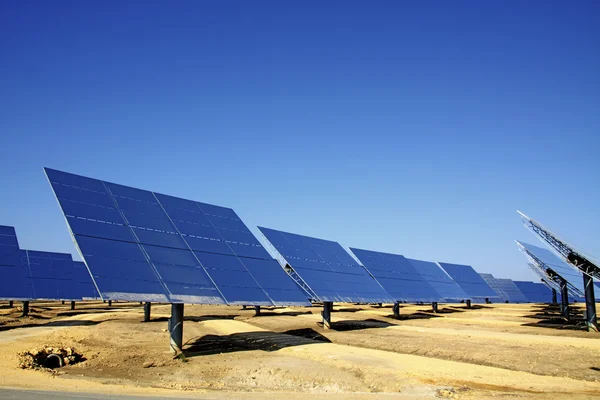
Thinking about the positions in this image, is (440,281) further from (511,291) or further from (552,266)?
(511,291)

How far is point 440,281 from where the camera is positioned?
55.3 meters

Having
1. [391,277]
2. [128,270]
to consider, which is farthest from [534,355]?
[391,277]

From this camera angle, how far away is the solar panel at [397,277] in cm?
4116

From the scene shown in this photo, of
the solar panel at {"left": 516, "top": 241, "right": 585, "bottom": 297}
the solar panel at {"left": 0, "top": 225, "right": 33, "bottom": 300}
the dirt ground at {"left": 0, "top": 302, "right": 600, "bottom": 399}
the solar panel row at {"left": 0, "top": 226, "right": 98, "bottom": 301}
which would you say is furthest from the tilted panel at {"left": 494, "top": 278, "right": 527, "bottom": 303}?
the solar panel at {"left": 0, "top": 225, "right": 33, "bottom": 300}

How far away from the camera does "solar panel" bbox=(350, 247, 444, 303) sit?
1620 inches

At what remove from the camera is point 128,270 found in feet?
55.9

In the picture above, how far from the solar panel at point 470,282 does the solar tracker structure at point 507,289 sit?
2276 centimetres

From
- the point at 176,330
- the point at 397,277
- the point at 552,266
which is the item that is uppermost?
the point at 552,266

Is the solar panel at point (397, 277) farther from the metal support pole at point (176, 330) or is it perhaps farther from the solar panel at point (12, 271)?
the solar panel at point (12, 271)

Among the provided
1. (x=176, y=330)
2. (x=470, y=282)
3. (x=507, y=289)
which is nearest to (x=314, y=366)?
(x=176, y=330)

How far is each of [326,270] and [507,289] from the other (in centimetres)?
7165

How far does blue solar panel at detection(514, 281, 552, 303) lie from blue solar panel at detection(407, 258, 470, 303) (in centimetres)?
4697

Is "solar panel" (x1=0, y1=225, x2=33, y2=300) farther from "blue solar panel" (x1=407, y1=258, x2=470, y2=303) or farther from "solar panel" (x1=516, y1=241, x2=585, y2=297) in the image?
"solar panel" (x1=516, y1=241, x2=585, y2=297)

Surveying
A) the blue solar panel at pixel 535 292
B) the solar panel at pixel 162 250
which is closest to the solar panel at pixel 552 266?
the solar panel at pixel 162 250
